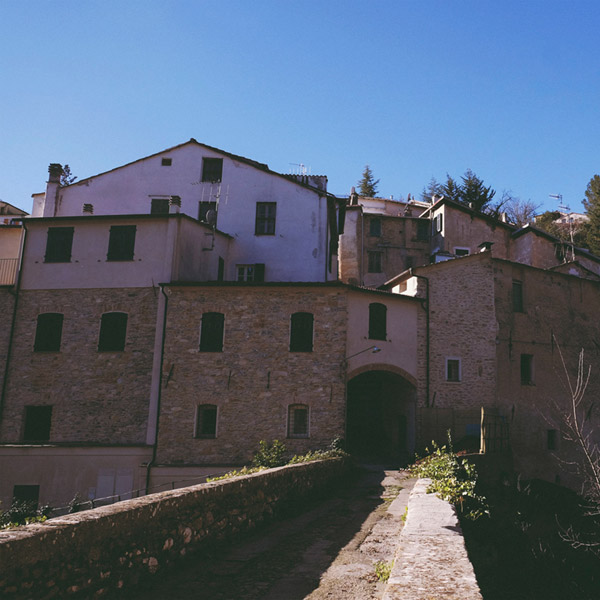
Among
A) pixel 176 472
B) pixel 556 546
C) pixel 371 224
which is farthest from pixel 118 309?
pixel 371 224

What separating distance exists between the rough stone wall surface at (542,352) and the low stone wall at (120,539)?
18.6 metres

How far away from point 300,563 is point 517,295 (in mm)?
21809

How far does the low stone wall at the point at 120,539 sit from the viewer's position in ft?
14.0

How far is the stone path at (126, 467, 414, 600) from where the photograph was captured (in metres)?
5.95

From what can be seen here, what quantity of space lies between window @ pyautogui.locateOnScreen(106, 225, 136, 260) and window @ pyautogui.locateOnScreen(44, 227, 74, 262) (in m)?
1.70

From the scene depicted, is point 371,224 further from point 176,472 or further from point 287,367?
point 176,472

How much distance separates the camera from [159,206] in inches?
1038

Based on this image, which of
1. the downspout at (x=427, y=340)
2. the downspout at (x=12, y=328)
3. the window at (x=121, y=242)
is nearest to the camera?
the downspout at (x=12, y=328)

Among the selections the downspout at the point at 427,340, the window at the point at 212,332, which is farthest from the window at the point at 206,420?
the downspout at the point at 427,340

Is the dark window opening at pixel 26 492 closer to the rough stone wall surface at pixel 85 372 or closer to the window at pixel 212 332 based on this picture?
the rough stone wall surface at pixel 85 372

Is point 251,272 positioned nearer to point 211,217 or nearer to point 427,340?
point 211,217

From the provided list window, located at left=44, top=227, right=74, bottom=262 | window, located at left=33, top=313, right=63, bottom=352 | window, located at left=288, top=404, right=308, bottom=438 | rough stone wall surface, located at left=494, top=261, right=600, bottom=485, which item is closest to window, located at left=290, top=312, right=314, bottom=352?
window, located at left=288, top=404, right=308, bottom=438

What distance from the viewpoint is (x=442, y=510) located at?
748 cm

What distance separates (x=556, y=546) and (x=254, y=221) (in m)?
17.3
